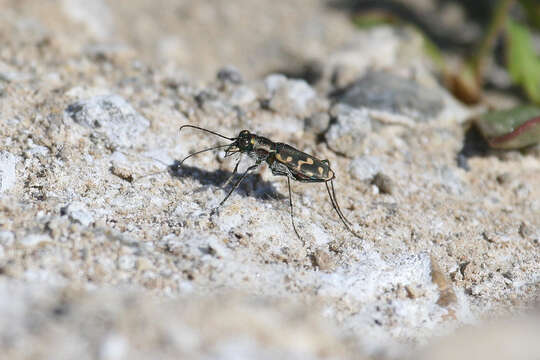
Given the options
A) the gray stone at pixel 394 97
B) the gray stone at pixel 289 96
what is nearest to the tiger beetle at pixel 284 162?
the gray stone at pixel 289 96

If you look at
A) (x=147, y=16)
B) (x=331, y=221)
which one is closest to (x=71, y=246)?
(x=331, y=221)

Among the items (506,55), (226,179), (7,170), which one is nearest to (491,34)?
(506,55)

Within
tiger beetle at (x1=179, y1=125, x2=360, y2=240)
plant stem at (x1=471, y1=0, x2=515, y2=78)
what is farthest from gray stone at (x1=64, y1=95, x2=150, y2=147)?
plant stem at (x1=471, y1=0, x2=515, y2=78)

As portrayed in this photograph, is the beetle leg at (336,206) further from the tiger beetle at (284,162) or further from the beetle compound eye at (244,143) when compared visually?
the beetle compound eye at (244,143)

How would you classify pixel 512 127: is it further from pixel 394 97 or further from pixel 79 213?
pixel 79 213

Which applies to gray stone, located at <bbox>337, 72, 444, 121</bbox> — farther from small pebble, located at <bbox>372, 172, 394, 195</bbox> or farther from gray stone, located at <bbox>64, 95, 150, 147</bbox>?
gray stone, located at <bbox>64, 95, 150, 147</bbox>
